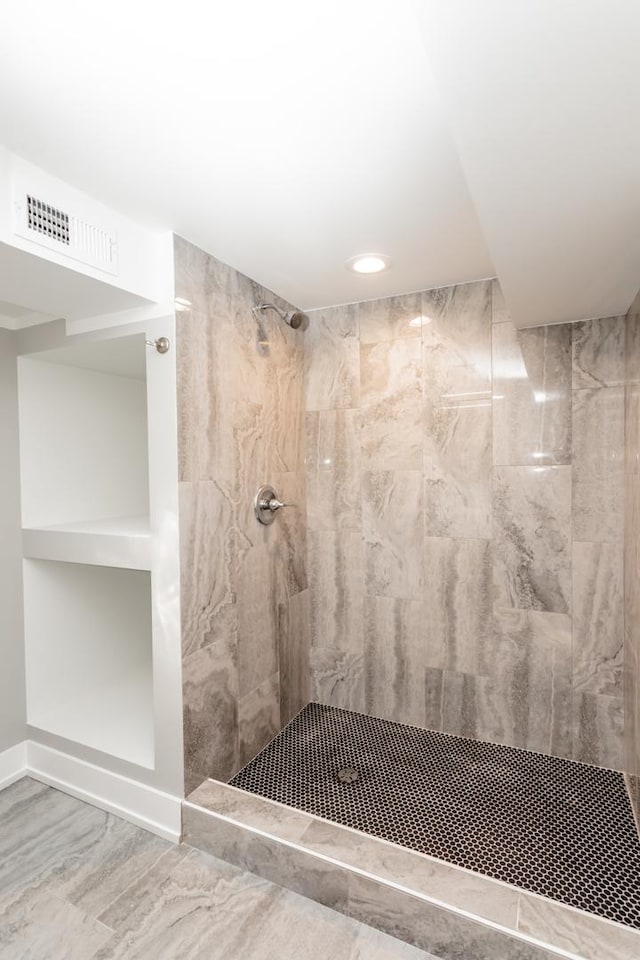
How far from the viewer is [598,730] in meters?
2.24

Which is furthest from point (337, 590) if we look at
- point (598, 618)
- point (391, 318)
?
point (391, 318)

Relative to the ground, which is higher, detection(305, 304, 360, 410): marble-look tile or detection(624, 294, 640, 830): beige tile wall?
detection(305, 304, 360, 410): marble-look tile

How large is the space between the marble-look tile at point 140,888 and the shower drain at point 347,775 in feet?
2.14

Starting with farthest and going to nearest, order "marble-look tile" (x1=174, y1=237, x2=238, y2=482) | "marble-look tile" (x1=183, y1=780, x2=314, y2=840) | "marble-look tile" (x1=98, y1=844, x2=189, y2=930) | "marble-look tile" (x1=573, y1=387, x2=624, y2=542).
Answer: "marble-look tile" (x1=573, y1=387, x2=624, y2=542) → "marble-look tile" (x1=174, y1=237, x2=238, y2=482) → "marble-look tile" (x1=183, y1=780, x2=314, y2=840) → "marble-look tile" (x1=98, y1=844, x2=189, y2=930)

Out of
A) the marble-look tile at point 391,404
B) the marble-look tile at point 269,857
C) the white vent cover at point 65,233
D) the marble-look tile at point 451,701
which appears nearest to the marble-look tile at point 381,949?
the marble-look tile at point 269,857

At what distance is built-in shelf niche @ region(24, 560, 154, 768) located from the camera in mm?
2309

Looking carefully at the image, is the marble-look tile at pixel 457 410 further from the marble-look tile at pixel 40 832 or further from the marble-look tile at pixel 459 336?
the marble-look tile at pixel 40 832

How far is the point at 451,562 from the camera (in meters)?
2.48

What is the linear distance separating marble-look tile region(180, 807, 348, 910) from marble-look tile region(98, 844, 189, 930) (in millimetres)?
69

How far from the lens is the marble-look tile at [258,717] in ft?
7.39

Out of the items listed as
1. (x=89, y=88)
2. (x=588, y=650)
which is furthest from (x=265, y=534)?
(x=89, y=88)

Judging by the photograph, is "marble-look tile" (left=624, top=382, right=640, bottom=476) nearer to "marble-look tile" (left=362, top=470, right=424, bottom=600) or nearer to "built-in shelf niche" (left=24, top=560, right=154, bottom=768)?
"marble-look tile" (left=362, top=470, right=424, bottom=600)

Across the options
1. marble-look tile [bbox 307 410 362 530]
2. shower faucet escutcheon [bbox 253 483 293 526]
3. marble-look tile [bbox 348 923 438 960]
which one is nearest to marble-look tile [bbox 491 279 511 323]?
marble-look tile [bbox 307 410 362 530]

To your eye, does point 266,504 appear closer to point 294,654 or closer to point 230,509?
point 230,509
